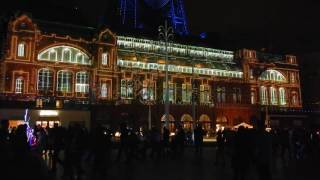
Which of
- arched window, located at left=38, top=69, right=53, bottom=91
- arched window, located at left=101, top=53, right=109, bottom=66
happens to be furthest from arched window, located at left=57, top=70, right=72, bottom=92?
arched window, located at left=101, top=53, right=109, bottom=66

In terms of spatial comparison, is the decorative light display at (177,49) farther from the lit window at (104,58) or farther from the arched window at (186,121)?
the arched window at (186,121)

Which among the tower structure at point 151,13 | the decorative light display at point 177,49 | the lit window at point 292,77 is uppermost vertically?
the tower structure at point 151,13

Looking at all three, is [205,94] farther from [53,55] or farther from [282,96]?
[53,55]

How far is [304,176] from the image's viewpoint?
16.0m

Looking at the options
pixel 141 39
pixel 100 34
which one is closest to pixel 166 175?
pixel 100 34

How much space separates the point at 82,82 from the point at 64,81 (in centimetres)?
280

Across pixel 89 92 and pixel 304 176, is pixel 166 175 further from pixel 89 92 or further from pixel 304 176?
pixel 89 92

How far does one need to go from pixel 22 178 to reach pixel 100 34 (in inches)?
1822

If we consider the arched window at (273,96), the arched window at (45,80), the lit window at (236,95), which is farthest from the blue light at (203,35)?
the arched window at (45,80)

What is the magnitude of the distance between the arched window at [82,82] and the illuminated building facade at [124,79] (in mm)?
154

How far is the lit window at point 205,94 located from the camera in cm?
6640

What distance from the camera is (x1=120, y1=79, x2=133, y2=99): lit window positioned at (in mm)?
59938

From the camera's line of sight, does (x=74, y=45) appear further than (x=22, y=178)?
Yes

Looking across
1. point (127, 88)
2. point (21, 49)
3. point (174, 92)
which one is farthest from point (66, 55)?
point (174, 92)
